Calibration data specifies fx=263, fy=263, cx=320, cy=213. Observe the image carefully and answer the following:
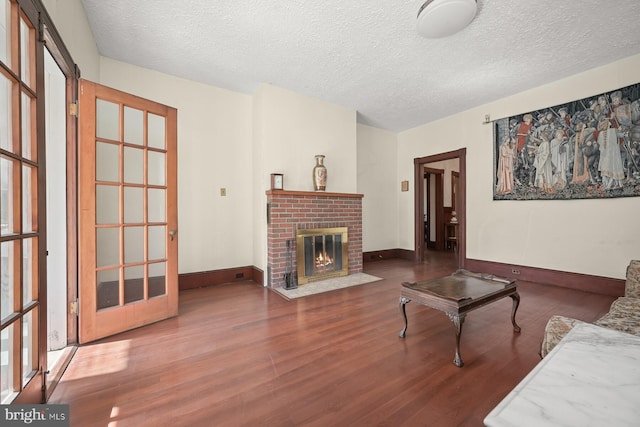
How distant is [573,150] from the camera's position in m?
3.41

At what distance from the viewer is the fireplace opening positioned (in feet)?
12.4

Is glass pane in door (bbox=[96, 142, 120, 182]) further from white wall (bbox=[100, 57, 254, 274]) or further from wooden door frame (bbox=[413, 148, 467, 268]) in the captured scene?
wooden door frame (bbox=[413, 148, 467, 268])

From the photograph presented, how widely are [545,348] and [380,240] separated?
13.6ft

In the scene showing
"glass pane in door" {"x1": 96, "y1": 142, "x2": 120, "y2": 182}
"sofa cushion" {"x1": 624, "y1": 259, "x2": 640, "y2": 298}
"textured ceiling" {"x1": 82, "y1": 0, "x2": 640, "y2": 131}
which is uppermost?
"textured ceiling" {"x1": 82, "y1": 0, "x2": 640, "y2": 131}

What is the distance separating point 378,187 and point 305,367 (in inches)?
173

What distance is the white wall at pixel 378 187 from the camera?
541cm

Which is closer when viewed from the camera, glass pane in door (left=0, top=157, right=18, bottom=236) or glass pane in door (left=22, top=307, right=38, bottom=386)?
glass pane in door (left=0, top=157, right=18, bottom=236)

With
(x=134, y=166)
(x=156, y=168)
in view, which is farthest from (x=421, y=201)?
(x=134, y=166)

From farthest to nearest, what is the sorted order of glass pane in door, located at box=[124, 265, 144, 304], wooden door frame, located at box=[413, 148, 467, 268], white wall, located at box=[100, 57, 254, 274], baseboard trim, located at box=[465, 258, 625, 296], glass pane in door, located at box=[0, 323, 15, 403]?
wooden door frame, located at box=[413, 148, 467, 268] → white wall, located at box=[100, 57, 254, 274] → baseboard trim, located at box=[465, 258, 625, 296] → glass pane in door, located at box=[124, 265, 144, 304] → glass pane in door, located at box=[0, 323, 15, 403]

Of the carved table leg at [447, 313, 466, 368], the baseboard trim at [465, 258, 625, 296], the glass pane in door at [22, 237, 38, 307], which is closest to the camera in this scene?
the glass pane in door at [22, 237, 38, 307]

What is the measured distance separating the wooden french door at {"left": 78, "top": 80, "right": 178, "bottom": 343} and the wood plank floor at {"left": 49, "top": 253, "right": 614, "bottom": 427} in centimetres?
24

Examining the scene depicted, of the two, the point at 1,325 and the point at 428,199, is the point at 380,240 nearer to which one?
the point at 428,199

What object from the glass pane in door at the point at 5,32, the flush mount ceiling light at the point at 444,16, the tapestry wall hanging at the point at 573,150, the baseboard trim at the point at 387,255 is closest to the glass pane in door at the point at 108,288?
the glass pane in door at the point at 5,32

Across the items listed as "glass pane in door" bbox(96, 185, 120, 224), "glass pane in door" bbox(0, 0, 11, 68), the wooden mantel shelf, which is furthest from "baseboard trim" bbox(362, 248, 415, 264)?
"glass pane in door" bbox(0, 0, 11, 68)
